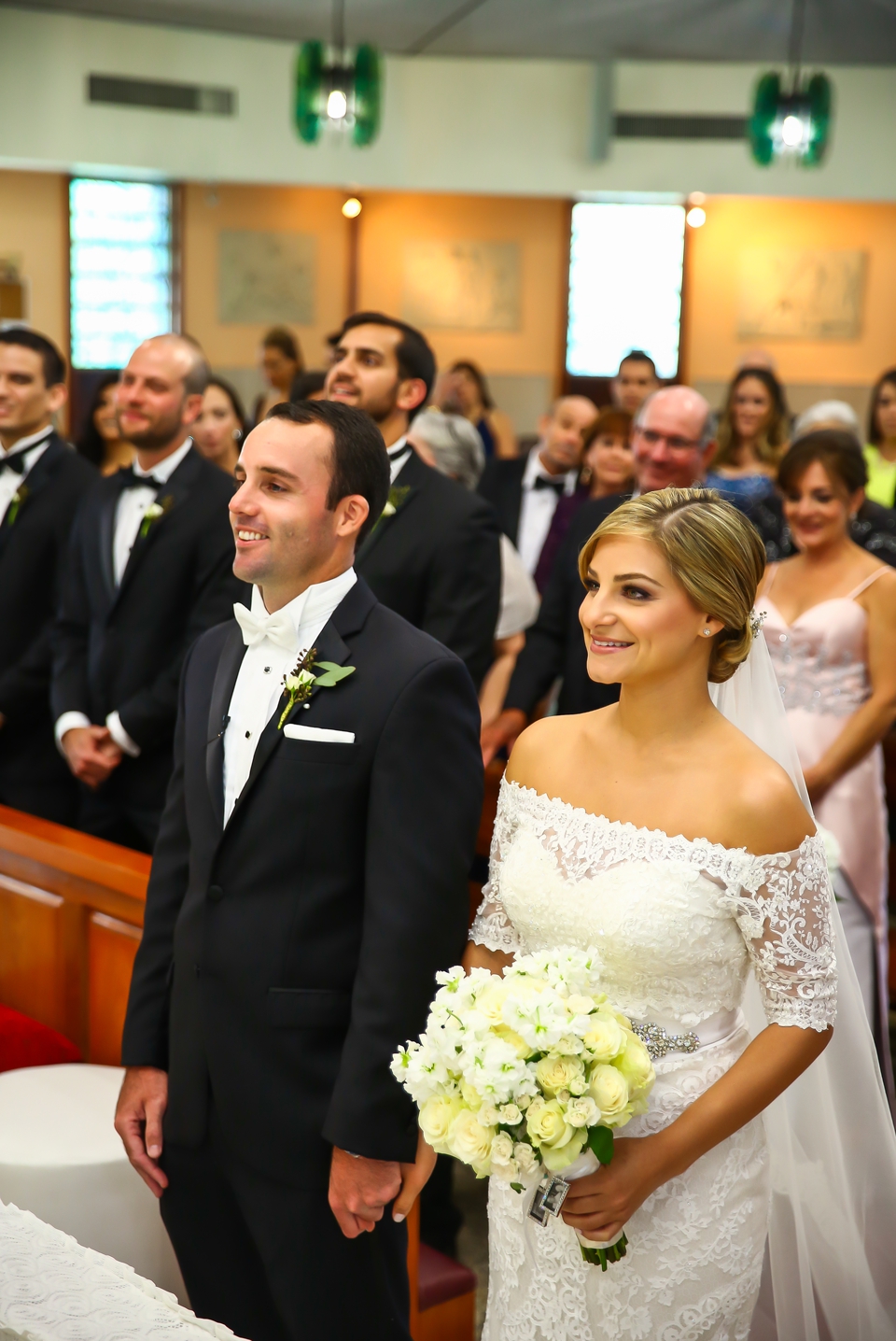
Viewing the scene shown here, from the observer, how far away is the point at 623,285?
40.6ft

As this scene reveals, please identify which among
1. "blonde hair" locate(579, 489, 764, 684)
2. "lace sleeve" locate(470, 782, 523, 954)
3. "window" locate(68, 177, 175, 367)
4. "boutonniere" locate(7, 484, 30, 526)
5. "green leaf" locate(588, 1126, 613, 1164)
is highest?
"window" locate(68, 177, 175, 367)

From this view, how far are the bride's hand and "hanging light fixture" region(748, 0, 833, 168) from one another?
8087 millimetres

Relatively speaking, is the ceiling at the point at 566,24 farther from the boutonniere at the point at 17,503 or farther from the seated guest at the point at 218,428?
the boutonniere at the point at 17,503

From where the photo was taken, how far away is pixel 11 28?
9711 millimetres

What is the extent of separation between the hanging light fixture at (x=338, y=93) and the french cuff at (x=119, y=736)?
582 cm

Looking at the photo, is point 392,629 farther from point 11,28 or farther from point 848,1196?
point 11,28

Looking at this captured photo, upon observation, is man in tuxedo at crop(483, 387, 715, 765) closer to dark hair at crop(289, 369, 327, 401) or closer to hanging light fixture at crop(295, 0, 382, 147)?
dark hair at crop(289, 369, 327, 401)

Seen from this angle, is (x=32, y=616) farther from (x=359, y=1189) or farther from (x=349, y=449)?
A: (x=359, y=1189)

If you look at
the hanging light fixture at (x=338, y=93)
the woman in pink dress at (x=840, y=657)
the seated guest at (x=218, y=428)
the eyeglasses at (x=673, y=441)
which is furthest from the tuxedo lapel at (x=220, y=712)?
the hanging light fixture at (x=338, y=93)

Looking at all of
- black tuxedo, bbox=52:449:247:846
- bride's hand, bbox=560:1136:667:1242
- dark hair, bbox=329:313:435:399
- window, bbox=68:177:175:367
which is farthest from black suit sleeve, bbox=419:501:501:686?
window, bbox=68:177:175:367

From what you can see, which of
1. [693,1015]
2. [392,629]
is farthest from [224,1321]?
[392,629]

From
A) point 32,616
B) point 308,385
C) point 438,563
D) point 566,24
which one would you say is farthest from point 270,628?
point 566,24

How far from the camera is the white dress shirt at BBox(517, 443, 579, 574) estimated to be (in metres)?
5.93

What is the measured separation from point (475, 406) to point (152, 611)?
20.1 feet
